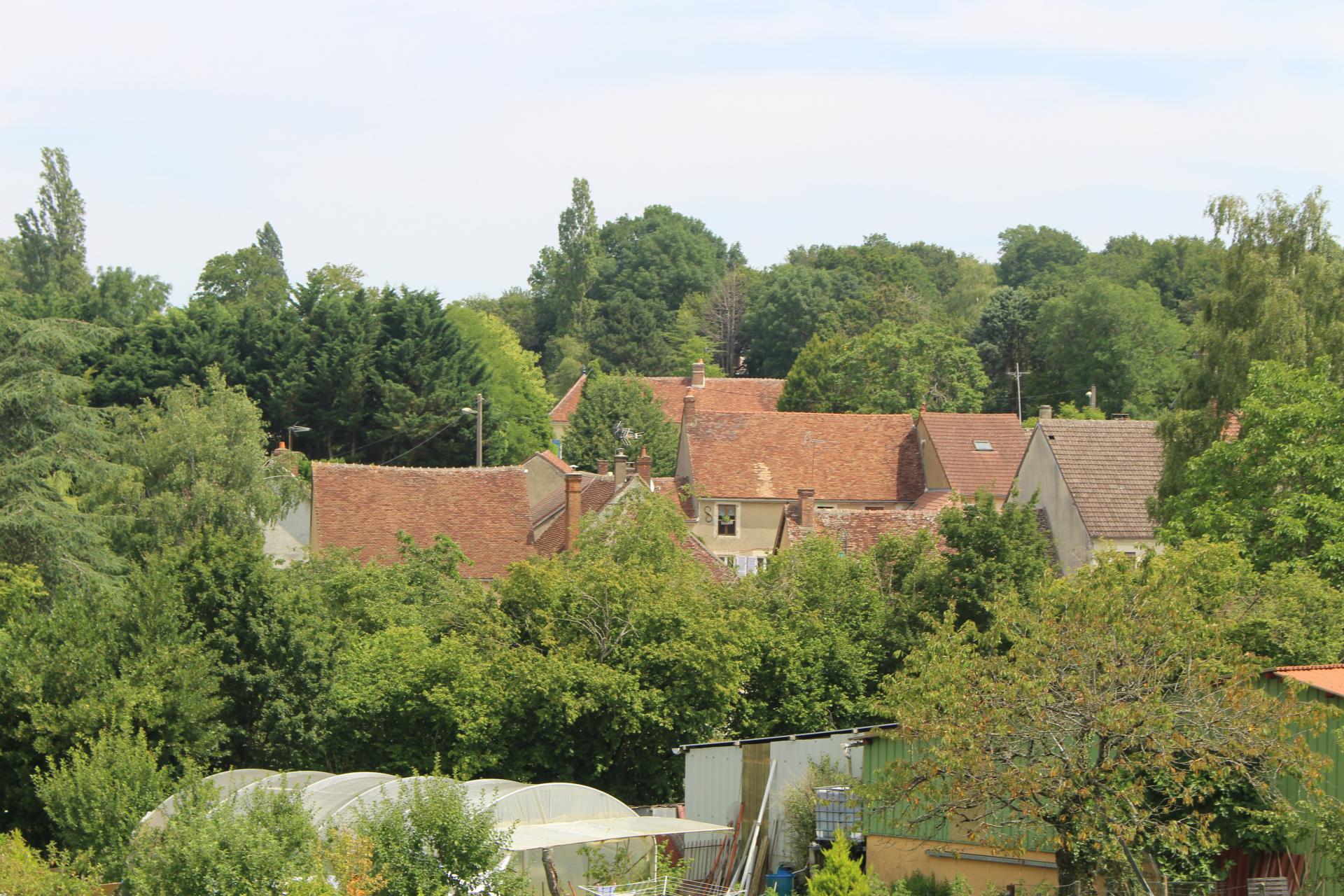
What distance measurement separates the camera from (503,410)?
269 feet

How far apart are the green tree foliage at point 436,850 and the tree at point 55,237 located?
111 metres

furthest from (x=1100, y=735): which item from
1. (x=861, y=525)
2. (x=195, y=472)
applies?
(x=195, y=472)

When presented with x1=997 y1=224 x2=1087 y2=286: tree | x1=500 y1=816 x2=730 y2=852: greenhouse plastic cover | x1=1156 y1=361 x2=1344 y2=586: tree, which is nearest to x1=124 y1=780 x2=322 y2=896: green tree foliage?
x1=500 y1=816 x2=730 y2=852: greenhouse plastic cover

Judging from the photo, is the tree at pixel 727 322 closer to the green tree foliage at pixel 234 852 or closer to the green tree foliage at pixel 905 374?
the green tree foliage at pixel 905 374

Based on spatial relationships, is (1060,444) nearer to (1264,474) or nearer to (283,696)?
(1264,474)

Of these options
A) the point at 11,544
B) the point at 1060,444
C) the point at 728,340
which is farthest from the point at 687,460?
the point at 728,340

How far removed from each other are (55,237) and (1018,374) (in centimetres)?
7614

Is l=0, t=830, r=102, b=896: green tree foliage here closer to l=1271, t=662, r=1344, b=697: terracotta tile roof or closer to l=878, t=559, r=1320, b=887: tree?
l=878, t=559, r=1320, b=887: tree

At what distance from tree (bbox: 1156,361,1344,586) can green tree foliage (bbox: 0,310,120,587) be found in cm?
2527

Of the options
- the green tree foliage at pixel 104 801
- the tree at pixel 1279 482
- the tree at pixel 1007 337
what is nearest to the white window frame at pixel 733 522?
the tree at pixel 1279 482

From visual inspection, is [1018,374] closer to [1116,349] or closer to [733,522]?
[1116,349]

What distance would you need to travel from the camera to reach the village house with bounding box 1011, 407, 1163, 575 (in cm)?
4394

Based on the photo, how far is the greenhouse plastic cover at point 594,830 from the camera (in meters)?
21.7

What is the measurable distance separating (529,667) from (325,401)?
48328 mm
